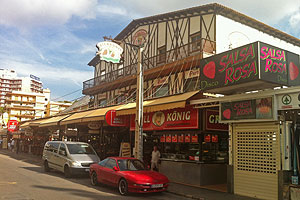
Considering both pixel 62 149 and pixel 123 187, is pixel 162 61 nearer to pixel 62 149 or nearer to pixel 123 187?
pixel 62 149

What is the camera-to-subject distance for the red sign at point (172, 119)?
46.5 ft

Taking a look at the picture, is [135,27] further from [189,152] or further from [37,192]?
[37,192]

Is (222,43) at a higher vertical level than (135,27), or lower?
lower

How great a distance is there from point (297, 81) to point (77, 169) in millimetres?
10923

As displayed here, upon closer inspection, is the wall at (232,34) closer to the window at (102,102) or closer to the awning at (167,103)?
the awning at (167,103)

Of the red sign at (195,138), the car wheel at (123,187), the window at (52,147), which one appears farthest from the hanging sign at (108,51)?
the car wheel at (123,187)

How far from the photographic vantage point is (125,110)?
681 inches

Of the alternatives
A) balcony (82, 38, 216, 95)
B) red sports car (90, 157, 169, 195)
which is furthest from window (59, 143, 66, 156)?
balcony (82, 38, 216, 95)

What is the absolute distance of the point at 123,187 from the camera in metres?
10.9

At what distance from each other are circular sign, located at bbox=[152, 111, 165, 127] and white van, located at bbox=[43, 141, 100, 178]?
12.5 feet

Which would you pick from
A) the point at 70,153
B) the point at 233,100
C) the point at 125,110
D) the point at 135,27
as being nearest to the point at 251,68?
the point at 233,100

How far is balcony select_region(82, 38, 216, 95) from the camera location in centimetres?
1853

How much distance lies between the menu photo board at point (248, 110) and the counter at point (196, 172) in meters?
2.82

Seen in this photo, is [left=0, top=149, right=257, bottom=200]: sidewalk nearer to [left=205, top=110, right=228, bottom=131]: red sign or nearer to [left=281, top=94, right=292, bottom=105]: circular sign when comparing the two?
[left=205, top=110, right=228, bottom=131]: red sign
